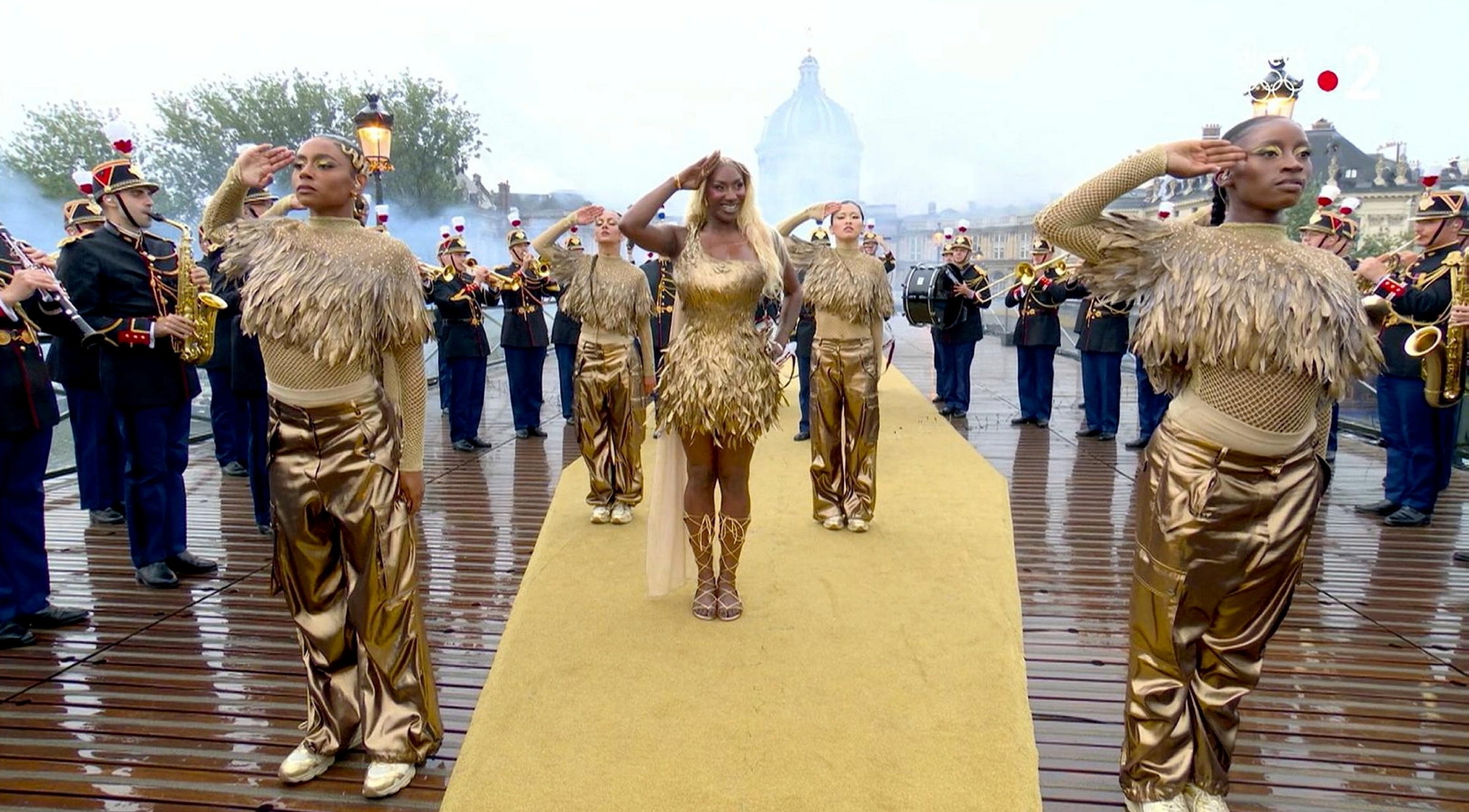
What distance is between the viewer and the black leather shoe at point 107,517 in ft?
19.7

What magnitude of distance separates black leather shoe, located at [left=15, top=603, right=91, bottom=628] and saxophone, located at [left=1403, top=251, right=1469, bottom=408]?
7.46m

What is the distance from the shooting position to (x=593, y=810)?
277cm

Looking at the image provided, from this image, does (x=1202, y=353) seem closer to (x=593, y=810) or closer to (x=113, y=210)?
(x=593, y=810)

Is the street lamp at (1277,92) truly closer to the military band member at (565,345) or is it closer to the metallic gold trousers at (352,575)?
the metallic gold trousers at (352,575)

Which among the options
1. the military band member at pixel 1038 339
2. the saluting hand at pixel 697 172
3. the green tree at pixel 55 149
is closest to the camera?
the saluting hand at pixel 697 172

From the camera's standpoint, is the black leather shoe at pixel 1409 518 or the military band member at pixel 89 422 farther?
the black leather shoe at pixel 1409 518

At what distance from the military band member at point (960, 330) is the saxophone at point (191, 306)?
725cm

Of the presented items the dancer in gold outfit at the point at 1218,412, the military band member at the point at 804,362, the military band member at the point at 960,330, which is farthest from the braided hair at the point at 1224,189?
the military band member at the point at 960,330

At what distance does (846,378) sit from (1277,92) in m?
3.25

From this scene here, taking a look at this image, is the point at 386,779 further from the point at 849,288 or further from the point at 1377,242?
the point at 1377,242

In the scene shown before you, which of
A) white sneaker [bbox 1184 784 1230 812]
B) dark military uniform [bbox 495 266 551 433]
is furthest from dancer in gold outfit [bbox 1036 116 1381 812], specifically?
dark military uniform [bbox 495 266 551 433]

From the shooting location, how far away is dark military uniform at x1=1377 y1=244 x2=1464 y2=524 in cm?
601

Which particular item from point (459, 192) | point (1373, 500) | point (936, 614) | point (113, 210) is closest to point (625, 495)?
point (936, 614)

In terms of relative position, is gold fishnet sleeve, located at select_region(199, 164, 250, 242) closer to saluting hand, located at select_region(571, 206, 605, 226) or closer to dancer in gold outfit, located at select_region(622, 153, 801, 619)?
dancer in gold outfit, located at select_region(622, 153, 801, 619)
